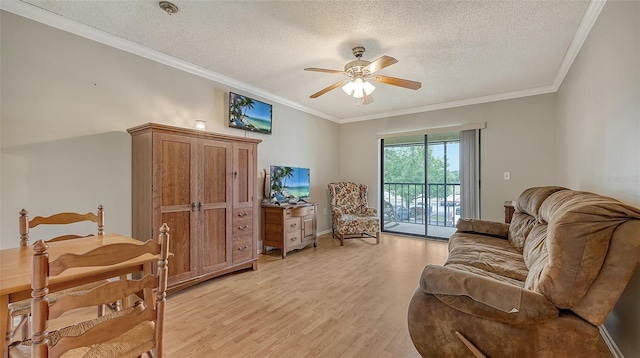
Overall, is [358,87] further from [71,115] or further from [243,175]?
Result: [71,115]

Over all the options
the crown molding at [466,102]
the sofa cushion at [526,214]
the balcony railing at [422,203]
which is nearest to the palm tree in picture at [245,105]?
the crown molding at [466,102]

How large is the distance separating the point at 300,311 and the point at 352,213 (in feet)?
10.1

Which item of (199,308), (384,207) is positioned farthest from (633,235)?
(384,207)

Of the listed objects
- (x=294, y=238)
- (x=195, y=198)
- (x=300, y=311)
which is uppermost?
(x=195, y=198)

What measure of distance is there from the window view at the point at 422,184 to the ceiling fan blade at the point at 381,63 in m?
2.96

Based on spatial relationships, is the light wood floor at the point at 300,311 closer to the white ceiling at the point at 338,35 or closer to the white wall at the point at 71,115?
the white wall at the point at 71,115

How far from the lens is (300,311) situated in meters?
2.31

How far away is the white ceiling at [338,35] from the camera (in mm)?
2127

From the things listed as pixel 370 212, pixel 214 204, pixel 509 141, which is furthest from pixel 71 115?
pixel 509 141

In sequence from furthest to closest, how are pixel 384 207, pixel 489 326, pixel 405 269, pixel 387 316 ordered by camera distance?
pixel 384 207
pixel 405 269
pixel 387 316
pixel 489 326

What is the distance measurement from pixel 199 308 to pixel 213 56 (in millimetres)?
2592

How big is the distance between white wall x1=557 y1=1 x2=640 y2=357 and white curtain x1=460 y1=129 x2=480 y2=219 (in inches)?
63.5

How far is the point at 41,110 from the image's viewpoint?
224 cm

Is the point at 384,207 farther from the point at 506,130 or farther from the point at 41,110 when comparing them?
the point at 41,110
